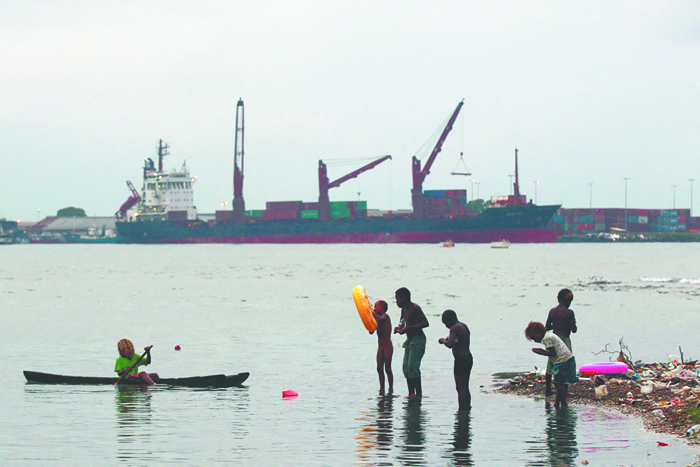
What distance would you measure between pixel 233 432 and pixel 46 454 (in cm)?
277

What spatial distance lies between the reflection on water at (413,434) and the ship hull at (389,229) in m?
126

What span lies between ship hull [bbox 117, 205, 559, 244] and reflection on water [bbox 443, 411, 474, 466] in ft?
416

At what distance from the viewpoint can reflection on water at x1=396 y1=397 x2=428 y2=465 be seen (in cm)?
1122

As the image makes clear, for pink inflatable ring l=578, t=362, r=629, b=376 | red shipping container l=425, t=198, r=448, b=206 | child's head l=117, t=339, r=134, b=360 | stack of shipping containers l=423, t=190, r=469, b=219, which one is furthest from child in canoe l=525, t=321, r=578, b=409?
red shipping container l=425, t=198, r=448, b=206

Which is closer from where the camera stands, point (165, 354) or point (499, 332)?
point (165, 354)

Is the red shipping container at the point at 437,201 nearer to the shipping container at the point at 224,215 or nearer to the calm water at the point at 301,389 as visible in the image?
the shipping container at the point at 224,215

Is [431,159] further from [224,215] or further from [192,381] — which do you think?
[192,381]

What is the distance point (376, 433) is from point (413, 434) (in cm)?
56

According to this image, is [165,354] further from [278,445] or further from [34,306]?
[34,306]

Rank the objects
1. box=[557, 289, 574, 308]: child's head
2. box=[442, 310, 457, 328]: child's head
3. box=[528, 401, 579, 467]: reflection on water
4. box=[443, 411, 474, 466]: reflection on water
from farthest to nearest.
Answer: box=[557, 289, 574, 308]: child's head
box=[442, 310, 457, 328]: child's head
box=[443, 411, 474, 466]: reflection on water
box=[528, 401, 579, 467]: reflection on water

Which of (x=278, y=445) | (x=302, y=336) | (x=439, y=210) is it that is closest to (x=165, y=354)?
(x=302, y=336)

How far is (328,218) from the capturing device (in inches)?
5861

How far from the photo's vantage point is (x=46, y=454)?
11797 mm

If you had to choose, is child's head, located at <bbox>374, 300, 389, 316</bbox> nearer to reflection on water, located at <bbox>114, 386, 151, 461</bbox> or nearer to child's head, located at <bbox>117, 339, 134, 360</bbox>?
reflection on water, located at <bbox>114, 386, 151, 461</bbox>
